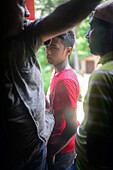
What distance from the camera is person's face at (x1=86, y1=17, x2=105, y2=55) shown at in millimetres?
1041

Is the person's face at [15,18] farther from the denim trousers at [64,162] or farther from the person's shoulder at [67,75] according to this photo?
the denim trousers at [64,162]

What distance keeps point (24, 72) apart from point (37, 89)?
0.16m

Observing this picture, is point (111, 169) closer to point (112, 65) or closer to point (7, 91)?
point (112, 65)

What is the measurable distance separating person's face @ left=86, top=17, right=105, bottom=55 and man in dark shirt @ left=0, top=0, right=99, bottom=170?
20cm

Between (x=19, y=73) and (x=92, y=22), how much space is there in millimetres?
639

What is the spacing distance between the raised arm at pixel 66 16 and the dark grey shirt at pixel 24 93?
0.22ft

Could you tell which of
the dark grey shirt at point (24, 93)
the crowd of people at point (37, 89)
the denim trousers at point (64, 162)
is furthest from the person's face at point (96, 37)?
the denim trousers at point (64, 162)

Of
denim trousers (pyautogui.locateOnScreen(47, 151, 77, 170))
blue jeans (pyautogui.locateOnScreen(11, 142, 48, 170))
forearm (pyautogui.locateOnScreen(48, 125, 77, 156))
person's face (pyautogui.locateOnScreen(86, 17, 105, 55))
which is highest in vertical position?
person's face (pyautogui.locateOnScreen(86, 17, 105, 55))

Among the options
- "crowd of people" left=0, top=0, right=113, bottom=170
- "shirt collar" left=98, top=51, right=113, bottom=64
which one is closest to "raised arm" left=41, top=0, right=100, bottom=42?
"crowd of people" left=0, top=0, right=113, bottom=170

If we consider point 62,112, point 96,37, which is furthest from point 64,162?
point 96,37

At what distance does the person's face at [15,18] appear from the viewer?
836mm

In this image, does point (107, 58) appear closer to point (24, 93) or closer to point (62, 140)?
point (24, 93)

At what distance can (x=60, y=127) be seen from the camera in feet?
4.96

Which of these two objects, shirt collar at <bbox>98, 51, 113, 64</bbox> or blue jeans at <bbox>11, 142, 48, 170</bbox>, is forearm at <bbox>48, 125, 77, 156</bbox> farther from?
shirt collar at <bbox>98, 51, 113, 64</bbox>
